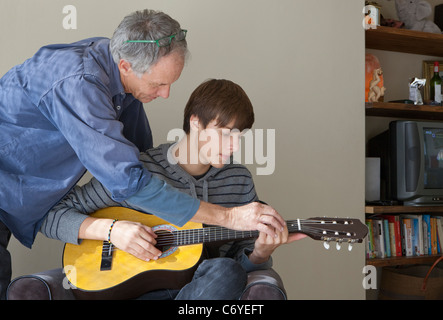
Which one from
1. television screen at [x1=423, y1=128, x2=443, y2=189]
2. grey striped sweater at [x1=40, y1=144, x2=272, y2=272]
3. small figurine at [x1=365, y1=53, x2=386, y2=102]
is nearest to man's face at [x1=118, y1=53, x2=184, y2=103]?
grey striped sweater at [x1=40, y1=144, x2=272, y2=272]

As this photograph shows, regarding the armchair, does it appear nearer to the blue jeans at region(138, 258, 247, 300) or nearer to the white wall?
the blue jeans at region(138, 258, 247, 300)

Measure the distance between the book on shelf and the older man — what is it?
1.57 metres

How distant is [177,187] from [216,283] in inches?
17.6

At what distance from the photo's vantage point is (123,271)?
4.66ft

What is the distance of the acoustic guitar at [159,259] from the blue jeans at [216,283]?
0.08 m

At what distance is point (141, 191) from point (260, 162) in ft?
3.97

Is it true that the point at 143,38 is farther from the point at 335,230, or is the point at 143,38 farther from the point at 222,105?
the point at 335,230

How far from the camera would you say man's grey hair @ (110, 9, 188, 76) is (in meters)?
1.30

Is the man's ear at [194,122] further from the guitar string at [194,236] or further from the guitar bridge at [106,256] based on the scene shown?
the guitar bridge at [106,256]

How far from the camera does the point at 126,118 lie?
1.72 meters

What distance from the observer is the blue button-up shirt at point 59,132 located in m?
1.19
